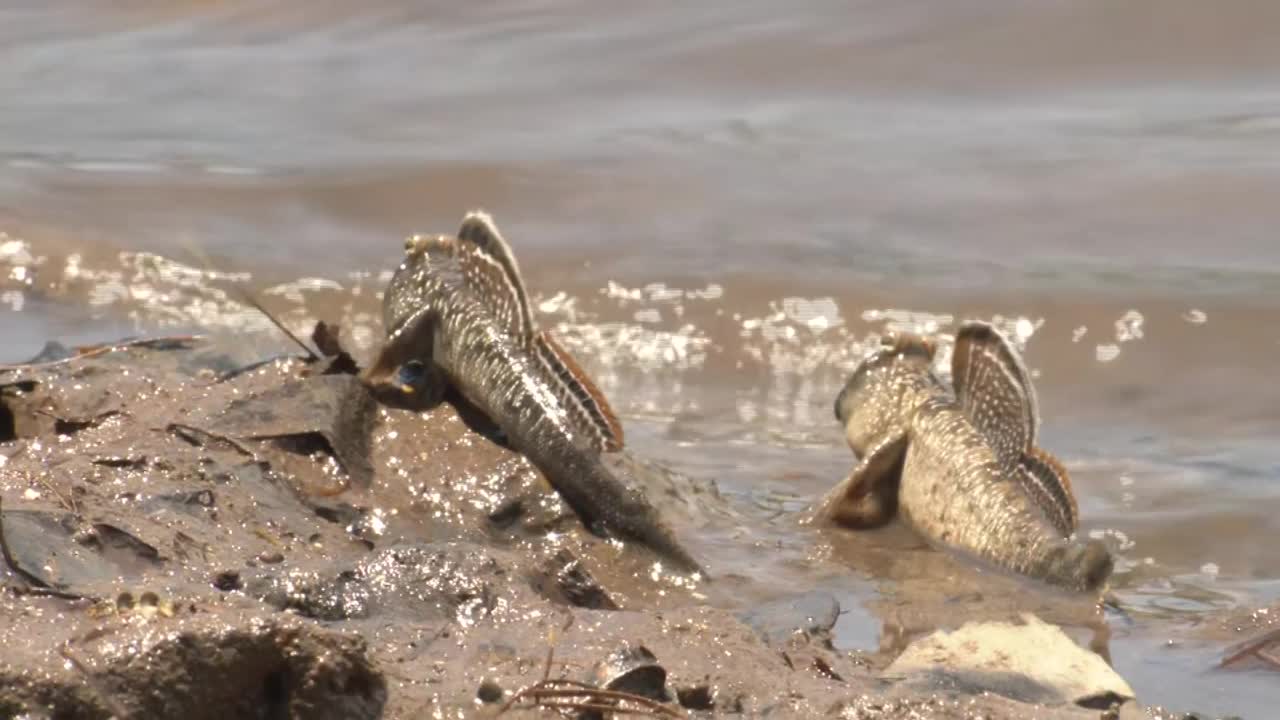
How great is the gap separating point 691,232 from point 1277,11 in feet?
13.8

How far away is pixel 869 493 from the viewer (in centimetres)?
504

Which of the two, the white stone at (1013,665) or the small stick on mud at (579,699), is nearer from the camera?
the small stick on mud at (579,699)

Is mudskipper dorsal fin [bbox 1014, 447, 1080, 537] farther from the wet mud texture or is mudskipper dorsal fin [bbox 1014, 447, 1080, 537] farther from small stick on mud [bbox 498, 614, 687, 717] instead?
small stick on mud [bbox 498, 614, 687, 717]

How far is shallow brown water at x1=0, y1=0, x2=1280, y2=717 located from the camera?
570cm

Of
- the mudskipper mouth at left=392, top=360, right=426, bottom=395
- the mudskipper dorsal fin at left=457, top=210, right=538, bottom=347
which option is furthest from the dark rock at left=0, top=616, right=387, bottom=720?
the mudskipper dorsal fin at left=457, top=210, right=538, bottom=347

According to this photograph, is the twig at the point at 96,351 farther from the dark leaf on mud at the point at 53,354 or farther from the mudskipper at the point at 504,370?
the mudskipper at the point at 504,370

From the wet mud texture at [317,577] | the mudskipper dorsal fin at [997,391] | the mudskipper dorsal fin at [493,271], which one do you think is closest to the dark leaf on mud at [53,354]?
the wet mud texture at [317,577]

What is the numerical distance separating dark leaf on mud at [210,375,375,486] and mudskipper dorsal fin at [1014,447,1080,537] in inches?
66.0

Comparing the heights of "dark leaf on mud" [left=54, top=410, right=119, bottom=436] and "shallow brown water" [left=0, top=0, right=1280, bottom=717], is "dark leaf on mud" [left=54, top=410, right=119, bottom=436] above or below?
above

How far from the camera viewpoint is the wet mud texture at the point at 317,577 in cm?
233

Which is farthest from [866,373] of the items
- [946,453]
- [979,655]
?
[979,655]

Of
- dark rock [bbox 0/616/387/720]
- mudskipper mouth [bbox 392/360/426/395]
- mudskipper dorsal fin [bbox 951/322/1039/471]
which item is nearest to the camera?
dark rock [bbox 0/616/387/720]

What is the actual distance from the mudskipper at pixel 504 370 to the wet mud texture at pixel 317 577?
67mm

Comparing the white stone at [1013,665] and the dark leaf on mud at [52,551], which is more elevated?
the dark leaf on mud at [52,551]
